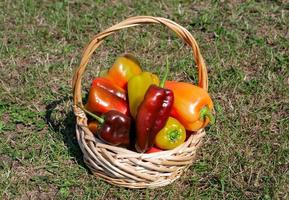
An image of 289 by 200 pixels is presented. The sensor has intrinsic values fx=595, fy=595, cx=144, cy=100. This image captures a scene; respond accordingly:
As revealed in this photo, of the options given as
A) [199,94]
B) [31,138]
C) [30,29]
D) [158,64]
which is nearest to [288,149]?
[199,94]

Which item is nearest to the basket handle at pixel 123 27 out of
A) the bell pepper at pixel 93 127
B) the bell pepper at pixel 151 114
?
the bell pepper at pixel 93 127

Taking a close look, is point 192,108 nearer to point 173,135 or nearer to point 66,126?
point 173,135

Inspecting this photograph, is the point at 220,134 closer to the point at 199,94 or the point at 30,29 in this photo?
the point at 199,94

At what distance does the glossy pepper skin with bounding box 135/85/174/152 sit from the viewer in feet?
8.29

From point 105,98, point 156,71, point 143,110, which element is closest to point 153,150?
point 143,110

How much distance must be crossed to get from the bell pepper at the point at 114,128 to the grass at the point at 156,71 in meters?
0.30

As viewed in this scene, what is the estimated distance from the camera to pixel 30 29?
4.09 meters

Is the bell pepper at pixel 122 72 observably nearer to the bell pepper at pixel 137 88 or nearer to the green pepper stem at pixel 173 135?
the bell pepper at pixel 137 88

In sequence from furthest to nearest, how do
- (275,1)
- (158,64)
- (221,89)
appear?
1. (275,1)
2. (158,64)
3. (221,89)

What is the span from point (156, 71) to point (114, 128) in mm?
1153

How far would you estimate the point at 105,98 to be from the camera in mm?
2721

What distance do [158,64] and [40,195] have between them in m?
1.28

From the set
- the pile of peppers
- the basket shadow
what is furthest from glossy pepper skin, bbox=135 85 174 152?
the basket shadow

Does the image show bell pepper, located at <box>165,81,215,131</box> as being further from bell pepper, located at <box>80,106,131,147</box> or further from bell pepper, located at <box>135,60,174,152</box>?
bell pepper, located at <box>80,106,131,147</box>
